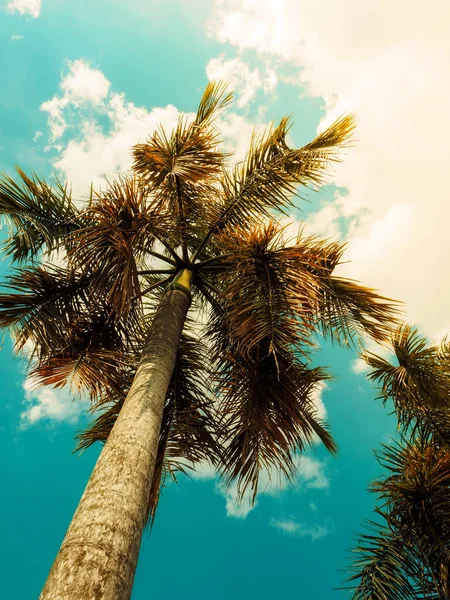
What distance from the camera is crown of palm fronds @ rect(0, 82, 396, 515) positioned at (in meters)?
4.86

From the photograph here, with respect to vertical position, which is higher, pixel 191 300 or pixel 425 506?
pixel 191 300

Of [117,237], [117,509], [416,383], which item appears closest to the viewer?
[117,509]

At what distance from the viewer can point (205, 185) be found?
5812 millimetres

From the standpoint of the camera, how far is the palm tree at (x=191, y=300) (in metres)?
4.78

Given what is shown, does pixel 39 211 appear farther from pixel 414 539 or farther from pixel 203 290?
pixel 414 539

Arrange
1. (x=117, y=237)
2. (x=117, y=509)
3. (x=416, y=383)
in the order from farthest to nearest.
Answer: (x=416, y=383), (x=117, y=237), (x=117, y=509)

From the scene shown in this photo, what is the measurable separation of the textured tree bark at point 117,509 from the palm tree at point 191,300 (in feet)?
0.14

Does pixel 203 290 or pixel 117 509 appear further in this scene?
pixel 203 290

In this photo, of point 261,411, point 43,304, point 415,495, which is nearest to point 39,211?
point 43,304

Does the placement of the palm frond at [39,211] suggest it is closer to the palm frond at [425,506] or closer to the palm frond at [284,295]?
the palm frond at [284,295]

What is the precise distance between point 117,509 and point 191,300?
330cm

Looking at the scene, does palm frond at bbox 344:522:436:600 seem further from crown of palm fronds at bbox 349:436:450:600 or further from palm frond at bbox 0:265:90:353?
palm frond at bbox 0:265:90:353

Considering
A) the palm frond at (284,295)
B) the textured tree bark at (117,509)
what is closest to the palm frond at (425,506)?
the palm frond at (284,295)

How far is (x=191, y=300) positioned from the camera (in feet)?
19.5
